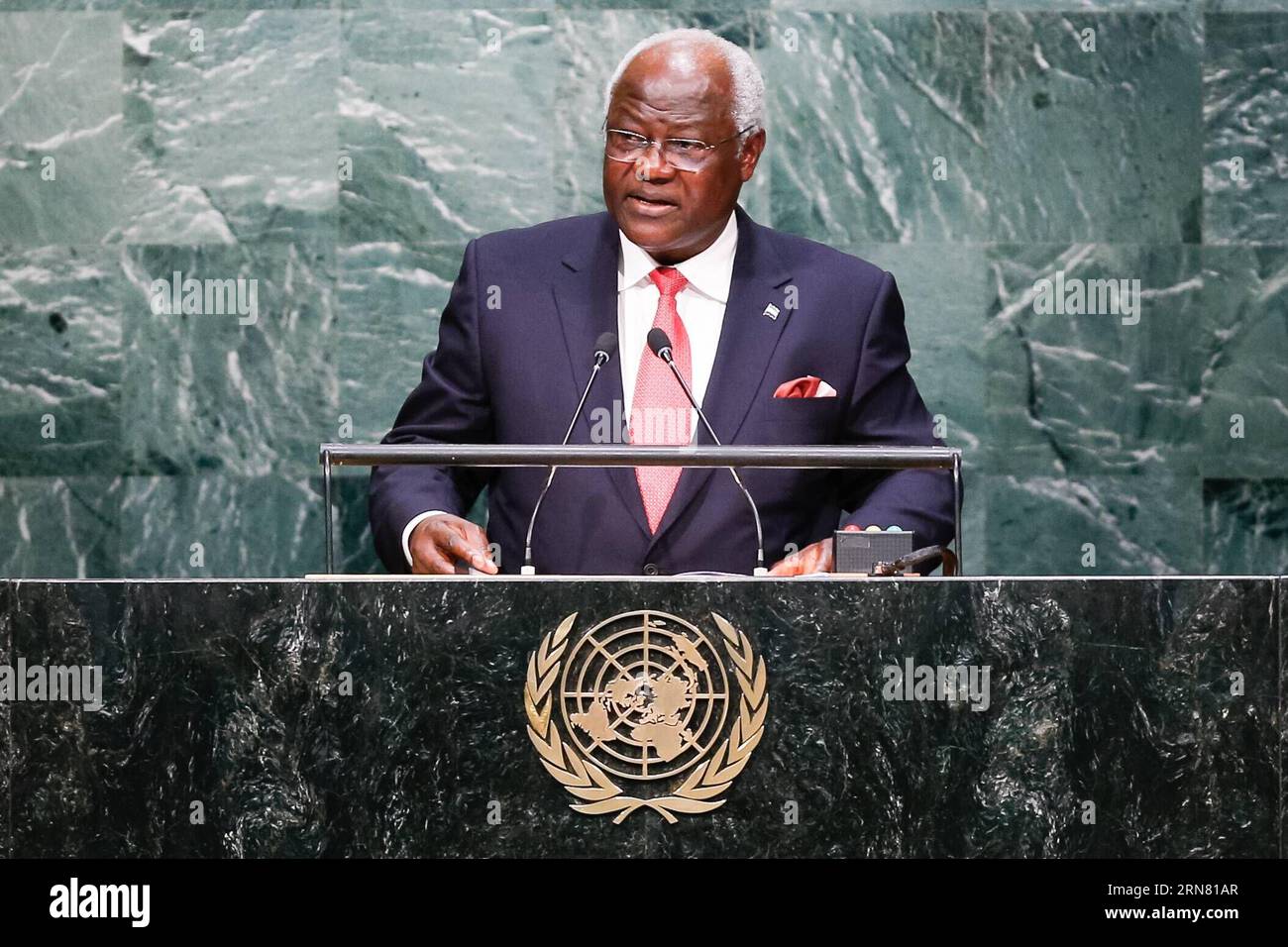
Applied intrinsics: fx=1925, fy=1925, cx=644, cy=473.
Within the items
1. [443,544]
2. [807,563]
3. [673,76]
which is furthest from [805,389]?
[443,544]

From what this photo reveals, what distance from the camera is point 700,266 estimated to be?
194 inches

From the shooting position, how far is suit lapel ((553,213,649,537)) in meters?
4.50

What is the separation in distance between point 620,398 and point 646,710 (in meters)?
1.68

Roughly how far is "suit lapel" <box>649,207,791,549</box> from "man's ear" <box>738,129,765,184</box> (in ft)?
0.53

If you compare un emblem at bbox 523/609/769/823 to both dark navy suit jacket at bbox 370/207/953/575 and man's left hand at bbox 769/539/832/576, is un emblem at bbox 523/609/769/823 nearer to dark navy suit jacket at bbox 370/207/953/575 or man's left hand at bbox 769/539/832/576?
man's left hand at bbox 769/539/832/576

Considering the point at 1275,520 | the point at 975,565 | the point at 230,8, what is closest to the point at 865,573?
the point at 975,565

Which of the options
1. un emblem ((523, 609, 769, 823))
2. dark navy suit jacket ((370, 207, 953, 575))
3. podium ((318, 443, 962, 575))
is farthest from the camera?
dark navy suit jacket ((370, 207, 953, 575))

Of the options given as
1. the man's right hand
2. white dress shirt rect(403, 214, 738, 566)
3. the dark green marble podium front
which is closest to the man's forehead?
white dress shirt rect(403, 214, 738, 566)

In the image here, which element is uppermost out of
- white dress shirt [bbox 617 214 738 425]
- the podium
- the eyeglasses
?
the eyeglasses

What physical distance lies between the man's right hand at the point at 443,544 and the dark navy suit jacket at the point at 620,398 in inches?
14.3

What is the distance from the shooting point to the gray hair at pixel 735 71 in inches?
191

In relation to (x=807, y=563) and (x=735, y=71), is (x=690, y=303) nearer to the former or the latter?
(x=735, y=71)
